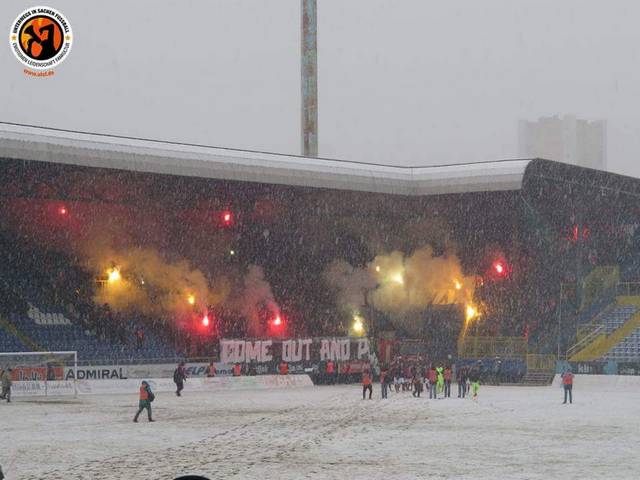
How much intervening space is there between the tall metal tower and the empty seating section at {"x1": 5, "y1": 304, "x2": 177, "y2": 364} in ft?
69.0

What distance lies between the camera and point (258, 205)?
61.1 meters

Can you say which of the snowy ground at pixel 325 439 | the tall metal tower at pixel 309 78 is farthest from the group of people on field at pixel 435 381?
the tall metal tower at pixel 309 78

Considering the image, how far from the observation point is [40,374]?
45219 mm

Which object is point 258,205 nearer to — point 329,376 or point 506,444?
point 329,376

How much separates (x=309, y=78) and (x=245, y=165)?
2087cm

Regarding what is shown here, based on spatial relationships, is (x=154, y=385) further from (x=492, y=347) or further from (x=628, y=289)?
(x=628, y=289)

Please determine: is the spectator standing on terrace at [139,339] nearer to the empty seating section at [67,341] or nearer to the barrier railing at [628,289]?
the empty seating section at [67,341]

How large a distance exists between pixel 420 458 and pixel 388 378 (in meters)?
22.1

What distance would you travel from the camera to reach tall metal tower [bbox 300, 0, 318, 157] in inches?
2842

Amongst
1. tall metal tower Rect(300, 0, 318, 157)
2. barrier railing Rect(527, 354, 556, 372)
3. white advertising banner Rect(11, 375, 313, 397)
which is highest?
tall metal tower Rect(300, 0, 318, 157)

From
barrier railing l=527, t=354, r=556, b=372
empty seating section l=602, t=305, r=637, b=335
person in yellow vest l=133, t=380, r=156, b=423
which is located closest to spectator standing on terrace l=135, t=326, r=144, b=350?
barrier railing l=527, t=354, r=556, b=372

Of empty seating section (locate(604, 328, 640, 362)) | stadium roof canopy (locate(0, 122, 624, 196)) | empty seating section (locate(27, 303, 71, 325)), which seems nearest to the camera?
stadium roof canopy (locate(0, 122, 624, 196))

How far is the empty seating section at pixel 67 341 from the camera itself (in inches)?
2163

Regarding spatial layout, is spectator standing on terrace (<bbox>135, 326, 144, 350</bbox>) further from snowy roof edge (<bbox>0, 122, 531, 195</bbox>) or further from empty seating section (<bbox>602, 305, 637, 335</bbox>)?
empty seating section (<bbox>602, 305, 637, 335</bbox>)
